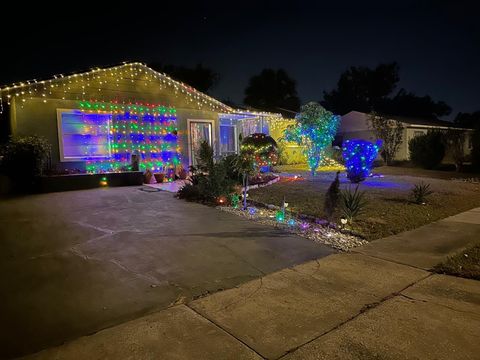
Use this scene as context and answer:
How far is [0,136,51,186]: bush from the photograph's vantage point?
30.3 feet

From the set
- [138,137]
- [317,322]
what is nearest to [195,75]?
[138,137]

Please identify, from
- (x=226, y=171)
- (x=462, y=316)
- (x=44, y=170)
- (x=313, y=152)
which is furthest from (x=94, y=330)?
(x=313, y=152)

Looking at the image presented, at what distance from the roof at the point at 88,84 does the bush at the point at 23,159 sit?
138 cm

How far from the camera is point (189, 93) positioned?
13477 millimetres

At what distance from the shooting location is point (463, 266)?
13.4ft

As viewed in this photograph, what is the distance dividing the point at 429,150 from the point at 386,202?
1104 cm

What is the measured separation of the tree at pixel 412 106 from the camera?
4269cm

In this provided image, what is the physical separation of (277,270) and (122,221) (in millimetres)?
3373

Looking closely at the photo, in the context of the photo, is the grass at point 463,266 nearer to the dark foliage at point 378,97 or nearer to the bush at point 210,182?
the bush at point 210,182

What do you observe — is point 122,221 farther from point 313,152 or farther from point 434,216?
point 313,152

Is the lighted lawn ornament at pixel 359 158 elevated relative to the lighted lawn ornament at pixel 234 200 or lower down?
elevated

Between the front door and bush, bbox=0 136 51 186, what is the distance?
17.9ft

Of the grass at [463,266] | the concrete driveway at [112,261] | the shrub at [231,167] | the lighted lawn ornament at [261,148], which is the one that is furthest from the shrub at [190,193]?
the grass at [463,266]

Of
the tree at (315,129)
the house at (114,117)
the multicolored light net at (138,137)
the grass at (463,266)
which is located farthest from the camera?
the tree at (315,129)
